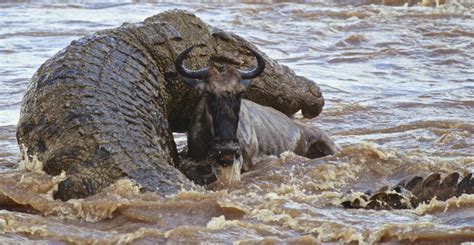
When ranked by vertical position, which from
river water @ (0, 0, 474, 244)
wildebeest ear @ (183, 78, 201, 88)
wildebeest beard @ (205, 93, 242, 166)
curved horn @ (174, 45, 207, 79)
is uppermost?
curved horn @ (174, 45, 207, 79)

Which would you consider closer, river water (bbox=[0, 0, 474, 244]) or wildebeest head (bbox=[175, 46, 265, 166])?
river water (bbox=[0, 0, 474, 244])

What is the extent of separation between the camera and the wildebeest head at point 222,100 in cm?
842

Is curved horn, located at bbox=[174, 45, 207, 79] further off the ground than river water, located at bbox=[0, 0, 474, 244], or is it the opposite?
curved horn, located at bbox=[174, 45, 207, 79]

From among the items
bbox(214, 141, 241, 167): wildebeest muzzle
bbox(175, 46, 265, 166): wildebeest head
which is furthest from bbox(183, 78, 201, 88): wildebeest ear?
bbox(214, 141, 241, 167): wildebeest muzzle

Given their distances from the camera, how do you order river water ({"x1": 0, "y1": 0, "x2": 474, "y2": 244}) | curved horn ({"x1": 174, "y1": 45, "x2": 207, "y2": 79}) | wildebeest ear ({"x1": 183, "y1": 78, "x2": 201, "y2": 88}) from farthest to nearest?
wildebeest ear ({"x1": 183, "y1": 78, "x2": 201, "y2": 88}) → curved horn ({"x1": 174, "y1": 45, "x2": 207, "y2": 79}) → river water ({"x1": 0, "y1": 0, "x2": 474, "y2": 244})

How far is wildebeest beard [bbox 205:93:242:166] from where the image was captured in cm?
841

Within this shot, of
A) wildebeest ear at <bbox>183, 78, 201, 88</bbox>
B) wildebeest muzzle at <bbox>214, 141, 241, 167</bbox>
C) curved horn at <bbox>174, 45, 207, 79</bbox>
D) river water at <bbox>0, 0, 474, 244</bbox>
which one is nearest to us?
river water at <bbox>0, 0, 474, 244</bbox>

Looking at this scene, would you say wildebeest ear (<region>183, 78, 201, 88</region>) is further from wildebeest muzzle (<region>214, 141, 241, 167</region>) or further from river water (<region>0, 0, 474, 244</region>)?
river water (<region>0, 0, 474, 244</region>)

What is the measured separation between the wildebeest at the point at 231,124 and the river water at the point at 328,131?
268 mm

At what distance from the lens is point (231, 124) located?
844 centimetres

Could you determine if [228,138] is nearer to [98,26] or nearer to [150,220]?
[150,220]

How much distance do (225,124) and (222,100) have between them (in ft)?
0.65

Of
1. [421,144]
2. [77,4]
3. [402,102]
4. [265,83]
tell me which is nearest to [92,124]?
[265,83]

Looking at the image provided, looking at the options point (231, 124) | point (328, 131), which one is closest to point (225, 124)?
point (231, 124)
